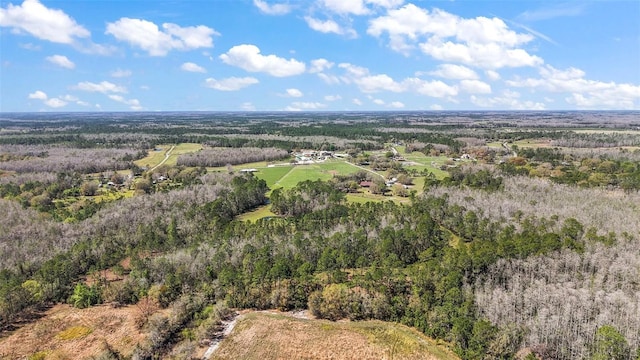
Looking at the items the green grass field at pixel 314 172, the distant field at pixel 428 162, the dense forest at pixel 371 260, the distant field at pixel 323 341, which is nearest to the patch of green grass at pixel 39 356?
the dense forest at pixel 371 260

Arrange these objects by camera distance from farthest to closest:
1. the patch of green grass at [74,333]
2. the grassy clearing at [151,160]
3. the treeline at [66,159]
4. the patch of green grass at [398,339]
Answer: the grassy clearing at [151,160]
the treeline at [66,159]
the patch of green grass at [74,333]
the patch of green grass at [398,339]

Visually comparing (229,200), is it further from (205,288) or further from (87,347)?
(87,347)

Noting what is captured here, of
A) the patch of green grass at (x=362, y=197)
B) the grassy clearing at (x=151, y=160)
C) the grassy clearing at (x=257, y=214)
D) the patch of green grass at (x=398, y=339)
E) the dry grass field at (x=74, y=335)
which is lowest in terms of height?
the dry grass field at (x=74, y=335)

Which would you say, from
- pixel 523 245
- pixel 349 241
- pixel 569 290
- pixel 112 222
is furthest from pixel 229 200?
pixel 569 290

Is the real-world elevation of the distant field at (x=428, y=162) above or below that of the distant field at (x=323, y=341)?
above

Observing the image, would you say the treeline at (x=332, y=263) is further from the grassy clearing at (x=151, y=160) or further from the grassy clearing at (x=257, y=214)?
the grassy clearing at (x=151, y=160)

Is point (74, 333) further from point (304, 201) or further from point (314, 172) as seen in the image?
point (314, 172)

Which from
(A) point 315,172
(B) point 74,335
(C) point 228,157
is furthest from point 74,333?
(C) point 228,157
